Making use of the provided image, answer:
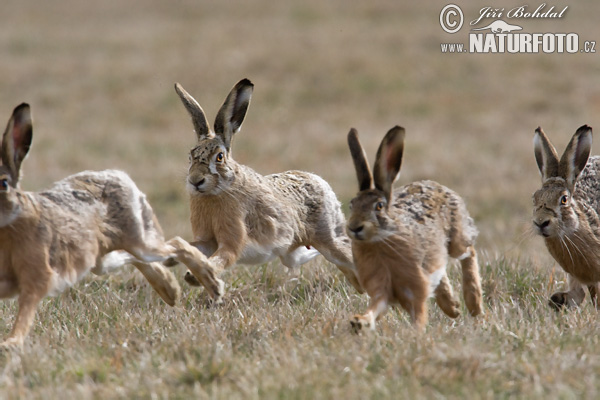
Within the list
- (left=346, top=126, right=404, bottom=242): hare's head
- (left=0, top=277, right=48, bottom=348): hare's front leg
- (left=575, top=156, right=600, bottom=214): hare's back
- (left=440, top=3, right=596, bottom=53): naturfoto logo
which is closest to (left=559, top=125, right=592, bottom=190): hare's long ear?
(left=575, top=156, right=600, bottom=214): hare's back

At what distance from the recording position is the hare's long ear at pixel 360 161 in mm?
5613

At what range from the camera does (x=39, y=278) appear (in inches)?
209

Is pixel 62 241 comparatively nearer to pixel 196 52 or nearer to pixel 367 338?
pixel 367 338

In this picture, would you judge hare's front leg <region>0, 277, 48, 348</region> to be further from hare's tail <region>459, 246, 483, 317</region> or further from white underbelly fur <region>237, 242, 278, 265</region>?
hare's tail <region>459, 246, 483, 317</region>

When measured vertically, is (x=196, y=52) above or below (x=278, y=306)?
above

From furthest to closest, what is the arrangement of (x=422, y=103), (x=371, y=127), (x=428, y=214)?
(x=422, y=103)
(x=371, y=127)
(x=428, y=214)

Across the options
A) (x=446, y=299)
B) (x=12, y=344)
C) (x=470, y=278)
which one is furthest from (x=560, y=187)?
(x=12, y=344)

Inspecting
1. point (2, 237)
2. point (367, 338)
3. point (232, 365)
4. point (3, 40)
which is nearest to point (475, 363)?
point (367, 338)

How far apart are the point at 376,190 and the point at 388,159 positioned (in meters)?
0.22

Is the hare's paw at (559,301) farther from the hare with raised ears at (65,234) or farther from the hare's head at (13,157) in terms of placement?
the hare's head at (13,157)

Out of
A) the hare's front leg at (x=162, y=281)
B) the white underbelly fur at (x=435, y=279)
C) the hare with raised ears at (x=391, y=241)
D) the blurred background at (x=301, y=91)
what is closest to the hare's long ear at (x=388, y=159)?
the hare with raised ears at (x=391, y=241)

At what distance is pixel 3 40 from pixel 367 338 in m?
24.8

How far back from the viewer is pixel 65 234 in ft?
18.3

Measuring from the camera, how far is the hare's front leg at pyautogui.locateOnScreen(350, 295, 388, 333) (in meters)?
5.25
